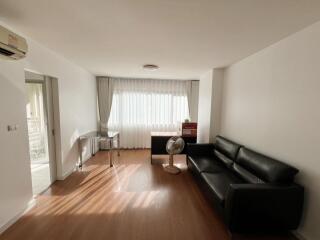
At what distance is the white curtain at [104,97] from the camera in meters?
4.99

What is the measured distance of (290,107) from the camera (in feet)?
6.35

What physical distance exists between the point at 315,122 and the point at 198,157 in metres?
2.05

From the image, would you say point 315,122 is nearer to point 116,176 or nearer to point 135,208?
point 135,208

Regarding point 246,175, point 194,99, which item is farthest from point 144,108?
point 246,175

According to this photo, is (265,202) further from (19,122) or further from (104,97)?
(104,97)

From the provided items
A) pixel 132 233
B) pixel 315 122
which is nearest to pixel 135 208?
pixel 132 233

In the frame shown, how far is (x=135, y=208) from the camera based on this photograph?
2.32m

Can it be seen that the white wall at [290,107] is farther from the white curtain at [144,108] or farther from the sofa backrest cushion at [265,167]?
the white curtain at [144,108]

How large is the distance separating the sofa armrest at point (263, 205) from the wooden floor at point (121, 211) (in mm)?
285

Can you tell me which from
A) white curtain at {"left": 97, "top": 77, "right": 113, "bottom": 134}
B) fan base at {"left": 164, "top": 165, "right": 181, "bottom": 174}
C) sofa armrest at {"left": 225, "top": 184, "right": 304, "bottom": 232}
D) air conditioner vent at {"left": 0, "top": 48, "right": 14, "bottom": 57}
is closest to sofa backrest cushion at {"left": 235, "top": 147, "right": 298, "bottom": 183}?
sofa armrest at {"left": 225, "top": 184, "right": 304, "bottom": 232}

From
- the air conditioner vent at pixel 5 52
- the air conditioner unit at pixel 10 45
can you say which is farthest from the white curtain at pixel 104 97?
the air conditioner vent at pixel 5 52

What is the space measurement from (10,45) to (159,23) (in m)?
1.47

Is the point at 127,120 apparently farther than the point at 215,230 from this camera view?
Yes

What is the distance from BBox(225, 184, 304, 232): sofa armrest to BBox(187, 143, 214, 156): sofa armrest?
1.77 metres
